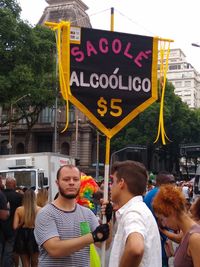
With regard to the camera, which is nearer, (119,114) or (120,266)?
(120,266)

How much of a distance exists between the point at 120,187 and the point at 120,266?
1.84ft

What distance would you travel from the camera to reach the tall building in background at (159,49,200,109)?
142m

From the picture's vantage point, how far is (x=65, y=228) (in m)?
3.90

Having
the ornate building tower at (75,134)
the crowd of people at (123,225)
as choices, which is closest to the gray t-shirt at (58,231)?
the crowd of people at (123,225)

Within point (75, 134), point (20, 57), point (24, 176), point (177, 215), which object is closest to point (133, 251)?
point (177, 215)

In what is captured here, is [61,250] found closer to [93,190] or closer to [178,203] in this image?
[178,203]

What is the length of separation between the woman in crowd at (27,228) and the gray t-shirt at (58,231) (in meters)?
4.24

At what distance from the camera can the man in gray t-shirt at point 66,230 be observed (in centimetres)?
368

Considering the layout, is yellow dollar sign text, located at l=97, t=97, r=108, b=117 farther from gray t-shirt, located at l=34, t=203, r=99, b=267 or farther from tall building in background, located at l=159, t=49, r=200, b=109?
tall building in background, located at l=159, t=49, r=200, b=109

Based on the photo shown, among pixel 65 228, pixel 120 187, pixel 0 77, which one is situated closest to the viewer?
pixel 120 187

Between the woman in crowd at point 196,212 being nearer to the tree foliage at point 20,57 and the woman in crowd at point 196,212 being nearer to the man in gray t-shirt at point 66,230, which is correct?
the man in gray t-shirt at point 66,230

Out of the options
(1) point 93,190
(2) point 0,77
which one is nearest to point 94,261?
(1) point 93,190

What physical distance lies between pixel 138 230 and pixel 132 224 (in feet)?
0.20

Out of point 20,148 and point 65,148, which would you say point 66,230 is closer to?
point 65,148
